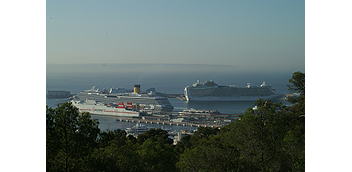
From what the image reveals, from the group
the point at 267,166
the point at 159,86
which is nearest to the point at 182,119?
the point at 267,166

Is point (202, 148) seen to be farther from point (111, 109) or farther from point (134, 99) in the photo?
point (134, 99)

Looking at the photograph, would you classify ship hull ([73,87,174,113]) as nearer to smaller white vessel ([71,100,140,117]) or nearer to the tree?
smaller white vessel ([71,100,140,117])

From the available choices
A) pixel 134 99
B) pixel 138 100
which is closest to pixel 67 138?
pixel 138 100

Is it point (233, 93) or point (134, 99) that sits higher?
point (233, 93)

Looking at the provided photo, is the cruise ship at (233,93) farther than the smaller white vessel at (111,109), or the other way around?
the cruise ship at (233,93)

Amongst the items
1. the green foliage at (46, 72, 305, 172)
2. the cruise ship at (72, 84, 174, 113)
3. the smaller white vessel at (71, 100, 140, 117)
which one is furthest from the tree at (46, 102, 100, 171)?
the cruise ship at (72, 84, 174, 113)

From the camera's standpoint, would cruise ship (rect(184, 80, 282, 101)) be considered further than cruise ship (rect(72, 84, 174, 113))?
Yes

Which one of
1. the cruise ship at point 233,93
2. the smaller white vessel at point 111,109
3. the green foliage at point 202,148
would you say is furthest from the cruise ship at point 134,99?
the green foliage at point 202,148

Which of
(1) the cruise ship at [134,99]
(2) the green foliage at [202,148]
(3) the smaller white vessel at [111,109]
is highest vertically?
(2) the green foliage at [202,148]

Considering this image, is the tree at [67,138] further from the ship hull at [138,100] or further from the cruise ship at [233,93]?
the cruise ship at [233,93]

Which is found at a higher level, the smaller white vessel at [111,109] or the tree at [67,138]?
the tree at [67,138]
